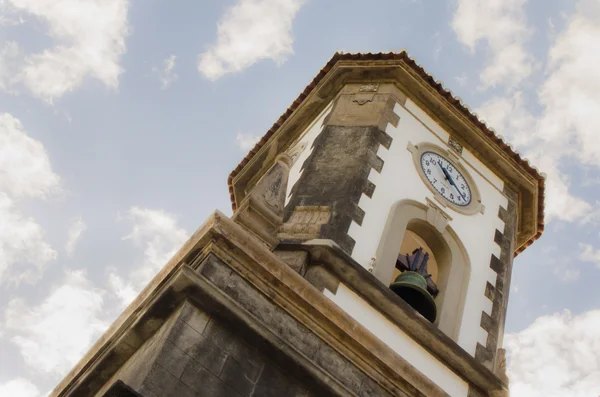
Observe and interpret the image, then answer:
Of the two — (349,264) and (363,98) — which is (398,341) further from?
(363,98)

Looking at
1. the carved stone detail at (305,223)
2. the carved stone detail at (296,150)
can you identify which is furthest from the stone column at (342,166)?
the carved stone detail at (296,150)

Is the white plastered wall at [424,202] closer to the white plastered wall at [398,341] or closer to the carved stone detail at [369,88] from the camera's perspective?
the white plastered wall at [398,341]

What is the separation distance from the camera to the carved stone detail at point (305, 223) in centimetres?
838

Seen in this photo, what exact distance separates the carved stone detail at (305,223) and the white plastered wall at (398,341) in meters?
0.70

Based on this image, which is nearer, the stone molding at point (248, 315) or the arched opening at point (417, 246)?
the stone molding at point (248, 315)

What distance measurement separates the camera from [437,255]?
1003 cm

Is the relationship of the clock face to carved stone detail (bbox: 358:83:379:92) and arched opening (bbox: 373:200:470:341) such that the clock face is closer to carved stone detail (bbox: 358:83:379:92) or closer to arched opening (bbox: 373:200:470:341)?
arched opening (bbox: 373:200:470:341)

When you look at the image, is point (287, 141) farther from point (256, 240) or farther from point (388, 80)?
point (256, 240)

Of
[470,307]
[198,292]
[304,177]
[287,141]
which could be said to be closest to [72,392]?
[198,292]

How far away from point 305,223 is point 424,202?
1.88 metres

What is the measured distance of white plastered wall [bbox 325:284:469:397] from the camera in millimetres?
7906

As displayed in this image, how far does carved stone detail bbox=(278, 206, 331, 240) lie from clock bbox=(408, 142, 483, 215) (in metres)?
1.87

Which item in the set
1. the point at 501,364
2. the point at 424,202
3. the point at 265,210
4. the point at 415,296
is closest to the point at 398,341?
the point at 415,296

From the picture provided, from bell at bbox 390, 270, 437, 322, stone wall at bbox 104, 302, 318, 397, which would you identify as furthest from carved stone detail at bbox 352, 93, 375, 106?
stone wall at bbox 104, 302, 318, 397
